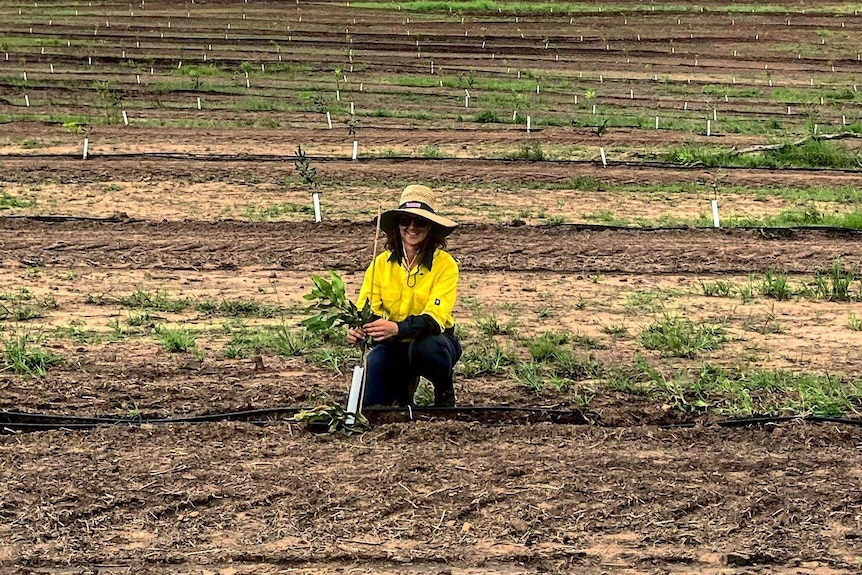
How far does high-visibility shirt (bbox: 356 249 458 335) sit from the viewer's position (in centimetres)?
525

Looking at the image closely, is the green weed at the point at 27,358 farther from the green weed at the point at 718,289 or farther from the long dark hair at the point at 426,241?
the green weed at the point at 718,289

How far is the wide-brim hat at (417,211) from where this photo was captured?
200 inches

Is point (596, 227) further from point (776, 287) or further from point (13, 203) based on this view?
point (13, 203)

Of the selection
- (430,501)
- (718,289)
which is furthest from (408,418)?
(718,289)

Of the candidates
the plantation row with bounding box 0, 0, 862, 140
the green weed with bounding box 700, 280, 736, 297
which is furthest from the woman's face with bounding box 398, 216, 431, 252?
the plantation row with bounding box 0, 0, 862, 140

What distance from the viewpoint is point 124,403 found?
5648 mm

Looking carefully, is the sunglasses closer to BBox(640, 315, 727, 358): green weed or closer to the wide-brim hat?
the wide-brim hat

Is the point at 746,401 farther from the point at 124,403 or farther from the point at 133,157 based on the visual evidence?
the point at 133,157

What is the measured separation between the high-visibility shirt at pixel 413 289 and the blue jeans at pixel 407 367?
0.12m

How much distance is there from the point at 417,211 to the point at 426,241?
232mm

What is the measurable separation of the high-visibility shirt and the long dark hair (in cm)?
3

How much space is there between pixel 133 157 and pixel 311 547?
11239 mm

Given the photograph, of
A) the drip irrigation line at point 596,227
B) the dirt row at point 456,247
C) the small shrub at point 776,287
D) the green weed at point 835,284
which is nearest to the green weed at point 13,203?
the drip irrigation line at point 596,227

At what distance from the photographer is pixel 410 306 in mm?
5336
